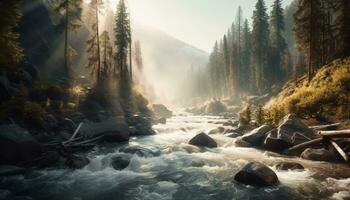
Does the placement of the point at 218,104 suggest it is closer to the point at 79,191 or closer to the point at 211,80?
the point at 211,80

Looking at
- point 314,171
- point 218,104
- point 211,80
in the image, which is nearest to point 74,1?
point 314,171

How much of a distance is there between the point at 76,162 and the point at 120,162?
2.25 m

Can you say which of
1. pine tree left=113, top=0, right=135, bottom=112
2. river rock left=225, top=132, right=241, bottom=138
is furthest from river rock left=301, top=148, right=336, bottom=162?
pine tree left=113, top=0, right=135, bottom=112

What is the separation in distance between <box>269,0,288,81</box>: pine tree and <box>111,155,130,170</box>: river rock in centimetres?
5376

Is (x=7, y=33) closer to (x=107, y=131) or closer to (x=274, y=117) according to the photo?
(x=107, y=131)

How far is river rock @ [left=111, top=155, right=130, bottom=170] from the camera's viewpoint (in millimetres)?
15846

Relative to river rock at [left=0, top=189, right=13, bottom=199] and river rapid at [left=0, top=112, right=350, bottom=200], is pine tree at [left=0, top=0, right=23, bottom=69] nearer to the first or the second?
river rapid at [left=0, top=112, right=350, bottom=200]

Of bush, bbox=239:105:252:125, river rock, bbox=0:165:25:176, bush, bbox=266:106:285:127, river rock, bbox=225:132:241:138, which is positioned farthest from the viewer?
bush, bbox=239:105:252:125

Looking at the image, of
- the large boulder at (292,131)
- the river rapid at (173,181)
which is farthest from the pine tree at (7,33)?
the large boulder at (292,131)

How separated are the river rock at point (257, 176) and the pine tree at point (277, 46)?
179 ft

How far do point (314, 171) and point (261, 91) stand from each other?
173 ft

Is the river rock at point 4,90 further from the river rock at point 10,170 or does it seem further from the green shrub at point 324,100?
the green shrub at point 324,100

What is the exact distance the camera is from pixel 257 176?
12406mm

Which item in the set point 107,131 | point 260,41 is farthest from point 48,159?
point 260,41
